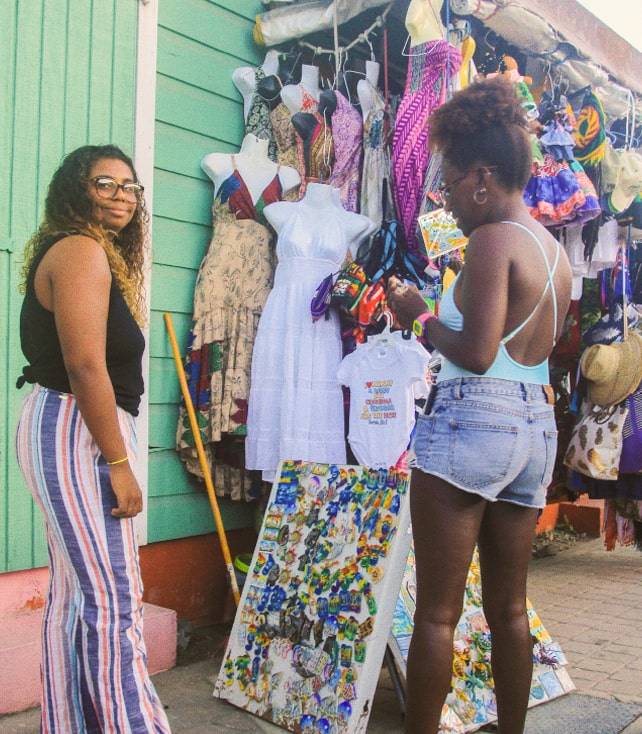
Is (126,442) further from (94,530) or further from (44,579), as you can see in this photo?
(44,579)

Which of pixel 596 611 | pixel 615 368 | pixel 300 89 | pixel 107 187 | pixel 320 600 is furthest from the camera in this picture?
pixel 615 368

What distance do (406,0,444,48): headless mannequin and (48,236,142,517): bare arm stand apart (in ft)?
8.09

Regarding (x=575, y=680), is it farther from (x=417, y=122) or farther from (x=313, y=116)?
(x=313, y=116)

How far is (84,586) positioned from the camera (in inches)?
85.6

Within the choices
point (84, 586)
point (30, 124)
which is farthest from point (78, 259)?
point (30, 124)

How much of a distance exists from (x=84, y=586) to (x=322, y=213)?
2661 mm

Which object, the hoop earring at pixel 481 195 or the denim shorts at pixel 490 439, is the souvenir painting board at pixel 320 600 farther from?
the hoop earring at pixel 481 195

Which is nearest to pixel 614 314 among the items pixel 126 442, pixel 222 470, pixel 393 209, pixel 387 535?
pixel 393 209

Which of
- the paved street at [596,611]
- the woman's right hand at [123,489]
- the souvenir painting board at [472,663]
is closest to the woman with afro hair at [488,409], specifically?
the souvenir painting board at [472,663]

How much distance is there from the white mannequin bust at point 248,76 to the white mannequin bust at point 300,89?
0.16m

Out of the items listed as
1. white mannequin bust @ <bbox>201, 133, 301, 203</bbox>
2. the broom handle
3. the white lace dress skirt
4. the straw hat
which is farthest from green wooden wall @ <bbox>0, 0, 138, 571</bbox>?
the straw hat

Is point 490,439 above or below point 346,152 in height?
below

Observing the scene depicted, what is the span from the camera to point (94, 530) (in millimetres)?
2182

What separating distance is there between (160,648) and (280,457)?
103 cm
